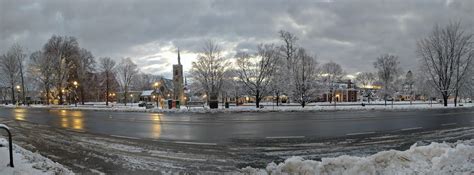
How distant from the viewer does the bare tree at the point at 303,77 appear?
49.5 meters

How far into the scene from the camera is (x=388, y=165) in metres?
6.81

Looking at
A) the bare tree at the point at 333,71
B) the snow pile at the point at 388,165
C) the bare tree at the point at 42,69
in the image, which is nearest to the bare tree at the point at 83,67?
the bare tree at the point at 42,69

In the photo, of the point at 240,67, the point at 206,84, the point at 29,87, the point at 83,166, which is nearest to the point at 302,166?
the point at 83,166

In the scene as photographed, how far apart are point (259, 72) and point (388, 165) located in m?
38.3

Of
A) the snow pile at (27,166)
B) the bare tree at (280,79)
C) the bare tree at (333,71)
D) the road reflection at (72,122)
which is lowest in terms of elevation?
the road reflection at (72,122)

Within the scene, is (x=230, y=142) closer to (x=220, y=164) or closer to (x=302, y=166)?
(x=220, y=164)

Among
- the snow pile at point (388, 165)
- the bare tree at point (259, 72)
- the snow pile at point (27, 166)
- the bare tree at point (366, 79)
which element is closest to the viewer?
the snow pile at point (388, 165)

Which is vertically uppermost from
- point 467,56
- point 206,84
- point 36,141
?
point 467,56

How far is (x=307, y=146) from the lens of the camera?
10.6 meters

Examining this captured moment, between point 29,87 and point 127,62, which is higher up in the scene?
point 127,62

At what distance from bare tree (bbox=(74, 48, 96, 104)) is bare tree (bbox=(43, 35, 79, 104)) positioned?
1838mm

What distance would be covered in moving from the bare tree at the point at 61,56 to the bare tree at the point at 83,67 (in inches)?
72.4

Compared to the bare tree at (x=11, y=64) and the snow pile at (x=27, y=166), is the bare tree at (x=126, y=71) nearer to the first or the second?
the bare tree at (x=11, y=64)

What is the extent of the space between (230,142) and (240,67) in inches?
1393
